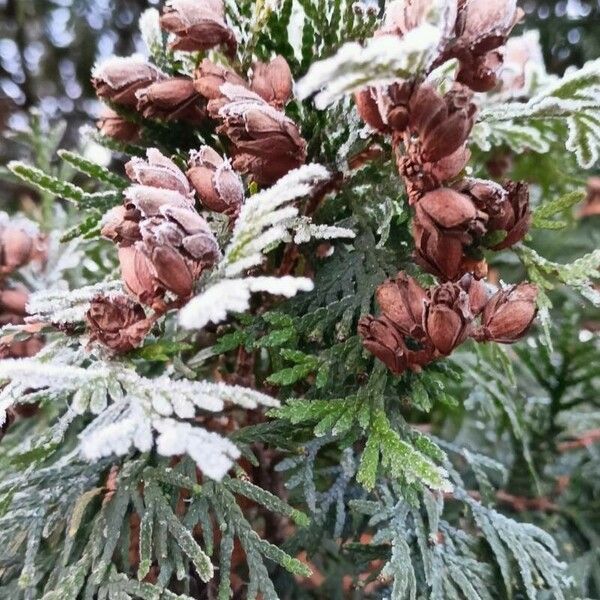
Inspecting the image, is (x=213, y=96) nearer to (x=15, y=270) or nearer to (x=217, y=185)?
(x=217, y=185)

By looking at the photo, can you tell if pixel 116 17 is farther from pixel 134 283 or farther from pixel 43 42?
pixel 134 283

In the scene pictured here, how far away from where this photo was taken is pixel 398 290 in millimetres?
518

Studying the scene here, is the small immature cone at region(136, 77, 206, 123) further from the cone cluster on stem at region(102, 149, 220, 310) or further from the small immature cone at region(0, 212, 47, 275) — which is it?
the small immature cone at region(0, 212, 47, 275)

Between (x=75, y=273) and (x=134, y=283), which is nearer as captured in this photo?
(x=134, y=283)

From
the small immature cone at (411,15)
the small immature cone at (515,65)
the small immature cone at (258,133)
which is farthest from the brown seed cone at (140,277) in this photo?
the small immature cone at (515,65)

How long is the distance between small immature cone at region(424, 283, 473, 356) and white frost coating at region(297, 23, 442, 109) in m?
0.14

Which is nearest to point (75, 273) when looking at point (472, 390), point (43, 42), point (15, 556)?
point (15, 556)

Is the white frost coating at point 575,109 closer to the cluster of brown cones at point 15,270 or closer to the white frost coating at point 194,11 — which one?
the white frost coating at point 194,11

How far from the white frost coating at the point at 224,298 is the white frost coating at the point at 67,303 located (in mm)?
133

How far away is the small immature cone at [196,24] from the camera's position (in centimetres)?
55

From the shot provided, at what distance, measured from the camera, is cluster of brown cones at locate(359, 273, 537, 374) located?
503 mm

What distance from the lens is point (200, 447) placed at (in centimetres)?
38

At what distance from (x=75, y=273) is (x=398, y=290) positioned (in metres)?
0.52

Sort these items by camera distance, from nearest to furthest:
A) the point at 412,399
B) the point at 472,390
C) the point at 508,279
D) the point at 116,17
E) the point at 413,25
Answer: the point at 413,25 → the point at 412,399 → the point at 472,390 → the point at 508,279 → the point at 116,17
